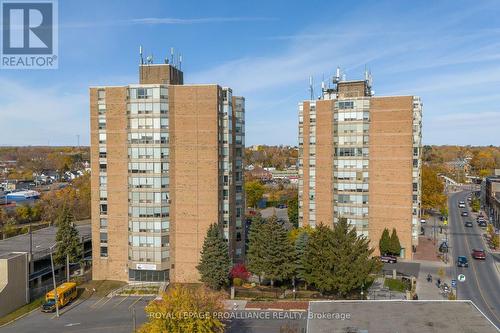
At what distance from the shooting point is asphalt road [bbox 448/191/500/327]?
155 feet

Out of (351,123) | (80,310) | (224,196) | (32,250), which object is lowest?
(80,310)

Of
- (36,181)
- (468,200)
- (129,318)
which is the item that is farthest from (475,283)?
(36,181)

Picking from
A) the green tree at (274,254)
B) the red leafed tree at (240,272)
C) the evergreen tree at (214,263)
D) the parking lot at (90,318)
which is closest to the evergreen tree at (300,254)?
the green tree at (274,254)

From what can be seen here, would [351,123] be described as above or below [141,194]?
above

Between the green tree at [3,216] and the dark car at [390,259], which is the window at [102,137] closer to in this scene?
the dark car at [390,259]

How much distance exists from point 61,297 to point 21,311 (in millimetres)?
4226

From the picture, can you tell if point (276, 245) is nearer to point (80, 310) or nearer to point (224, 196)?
point (224, 196)

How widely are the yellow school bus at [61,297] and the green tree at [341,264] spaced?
26.8 meters

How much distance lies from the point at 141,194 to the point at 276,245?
18.2 meters

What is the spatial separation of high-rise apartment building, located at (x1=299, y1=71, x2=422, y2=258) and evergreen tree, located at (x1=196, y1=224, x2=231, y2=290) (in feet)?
79.7

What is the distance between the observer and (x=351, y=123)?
67938 mm

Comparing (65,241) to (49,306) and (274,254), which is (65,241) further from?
(274,254)

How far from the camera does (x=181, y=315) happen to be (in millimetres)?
30250

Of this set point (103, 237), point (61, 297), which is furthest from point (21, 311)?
point (103, 237)
